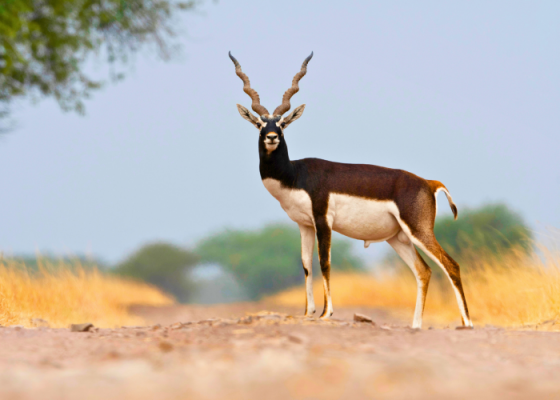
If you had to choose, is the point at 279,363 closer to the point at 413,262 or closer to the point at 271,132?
the point at 271,132

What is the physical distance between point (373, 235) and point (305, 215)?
38.4 inches

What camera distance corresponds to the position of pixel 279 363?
3.05 m

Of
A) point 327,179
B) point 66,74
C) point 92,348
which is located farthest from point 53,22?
point 92,348

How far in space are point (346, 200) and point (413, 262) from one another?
4.07 feet

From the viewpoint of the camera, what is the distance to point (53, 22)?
14.1m

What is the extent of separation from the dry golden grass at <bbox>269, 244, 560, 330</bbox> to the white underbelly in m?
2.98

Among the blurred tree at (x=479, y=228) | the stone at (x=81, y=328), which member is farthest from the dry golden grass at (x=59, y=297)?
the blurred tree at (x=479, y=228)

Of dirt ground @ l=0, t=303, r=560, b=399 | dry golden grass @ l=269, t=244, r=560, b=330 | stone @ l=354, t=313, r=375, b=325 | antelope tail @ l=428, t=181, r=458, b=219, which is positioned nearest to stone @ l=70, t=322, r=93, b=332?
dirt ground @ l=0, t=303, r=560, b=399

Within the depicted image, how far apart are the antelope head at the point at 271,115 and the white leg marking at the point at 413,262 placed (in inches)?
82.2

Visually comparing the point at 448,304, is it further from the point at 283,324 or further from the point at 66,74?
the point at 66,74

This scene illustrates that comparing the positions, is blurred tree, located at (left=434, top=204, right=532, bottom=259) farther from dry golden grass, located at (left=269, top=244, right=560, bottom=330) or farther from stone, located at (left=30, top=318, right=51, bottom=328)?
stone, located at (left=30, top=318, right=51, bottom=328)

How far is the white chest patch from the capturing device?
6574mm

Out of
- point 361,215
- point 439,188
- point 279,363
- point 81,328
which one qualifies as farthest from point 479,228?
point 279,363

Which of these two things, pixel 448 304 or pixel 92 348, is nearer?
pixel 92 348
